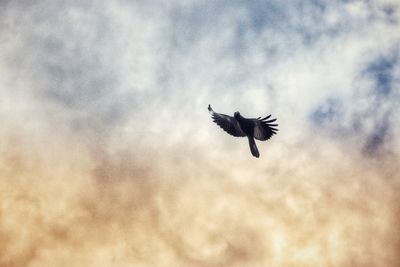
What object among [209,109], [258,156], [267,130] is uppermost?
[209,109]

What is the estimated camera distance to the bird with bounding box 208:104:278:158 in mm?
18939

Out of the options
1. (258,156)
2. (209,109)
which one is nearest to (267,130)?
(258,156)

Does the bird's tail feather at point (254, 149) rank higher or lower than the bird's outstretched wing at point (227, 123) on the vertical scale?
lower

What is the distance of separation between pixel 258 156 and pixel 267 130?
167cm

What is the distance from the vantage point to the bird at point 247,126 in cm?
1894

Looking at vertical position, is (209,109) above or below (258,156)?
above

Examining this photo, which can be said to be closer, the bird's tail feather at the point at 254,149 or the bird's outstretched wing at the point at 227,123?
the bird's tail feather at the point at 254,149

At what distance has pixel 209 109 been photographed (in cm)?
2025

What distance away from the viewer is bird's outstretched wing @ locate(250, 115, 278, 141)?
18.8 meters

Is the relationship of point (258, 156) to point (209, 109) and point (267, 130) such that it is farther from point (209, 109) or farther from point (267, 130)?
point (209, 109)

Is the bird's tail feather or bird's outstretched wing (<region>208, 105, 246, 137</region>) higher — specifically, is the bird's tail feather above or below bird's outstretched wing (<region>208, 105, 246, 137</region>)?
below

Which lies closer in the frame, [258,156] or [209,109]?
[258,156]

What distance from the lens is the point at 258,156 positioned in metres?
18.9

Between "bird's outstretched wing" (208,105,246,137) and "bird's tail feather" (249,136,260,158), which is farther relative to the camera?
"bird's outstretched wing" (208,105,246,137)
